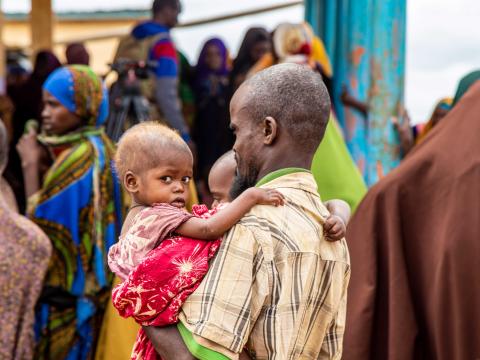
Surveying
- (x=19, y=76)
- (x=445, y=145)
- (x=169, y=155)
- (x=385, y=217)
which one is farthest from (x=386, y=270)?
(x=19, y=76)

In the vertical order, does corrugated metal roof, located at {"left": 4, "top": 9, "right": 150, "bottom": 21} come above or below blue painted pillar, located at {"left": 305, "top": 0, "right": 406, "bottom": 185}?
above

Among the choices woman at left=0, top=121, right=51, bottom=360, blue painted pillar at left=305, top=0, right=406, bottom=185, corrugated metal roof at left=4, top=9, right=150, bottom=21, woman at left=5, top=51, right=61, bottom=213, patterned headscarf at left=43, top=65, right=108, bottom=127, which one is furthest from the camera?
corrugated metal roof at left=4, top=9, right=150, bottom=21

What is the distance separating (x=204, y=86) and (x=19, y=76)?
2.13 meters

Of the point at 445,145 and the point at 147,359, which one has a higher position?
the point at 445,145

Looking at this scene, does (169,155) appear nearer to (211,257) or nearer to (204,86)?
(211,257)

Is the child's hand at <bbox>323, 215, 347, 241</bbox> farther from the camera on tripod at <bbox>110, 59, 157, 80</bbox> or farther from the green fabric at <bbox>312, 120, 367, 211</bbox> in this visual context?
the camera on tripod at <bbox>110, 59, 157, 80</bbox>

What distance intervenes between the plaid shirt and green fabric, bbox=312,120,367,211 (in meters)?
2.13

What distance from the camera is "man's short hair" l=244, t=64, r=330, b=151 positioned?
8.61 feet

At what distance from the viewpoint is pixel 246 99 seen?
8.71 feet

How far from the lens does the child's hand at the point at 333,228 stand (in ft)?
8.68

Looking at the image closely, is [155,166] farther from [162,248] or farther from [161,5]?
[161,5]

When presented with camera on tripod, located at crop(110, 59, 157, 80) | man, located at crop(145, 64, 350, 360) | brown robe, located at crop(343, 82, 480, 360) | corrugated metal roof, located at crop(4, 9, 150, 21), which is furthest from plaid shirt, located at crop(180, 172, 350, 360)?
corrugated metal roof, located at crop(4, 9, 150, 21)

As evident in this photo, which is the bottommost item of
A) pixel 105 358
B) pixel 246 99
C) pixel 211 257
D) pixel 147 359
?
pixel 105 358

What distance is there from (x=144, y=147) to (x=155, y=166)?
2.6 inches
